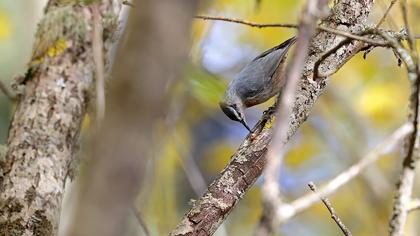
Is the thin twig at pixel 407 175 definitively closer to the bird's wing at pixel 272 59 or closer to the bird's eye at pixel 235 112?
the bird's wing at pixel 272 59

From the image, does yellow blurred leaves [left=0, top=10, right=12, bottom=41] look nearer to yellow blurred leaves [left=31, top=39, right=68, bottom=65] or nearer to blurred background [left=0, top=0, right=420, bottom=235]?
blurred background [left=0, top=0, right=420, bottom=235]

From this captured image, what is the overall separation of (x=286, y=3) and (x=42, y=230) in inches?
109

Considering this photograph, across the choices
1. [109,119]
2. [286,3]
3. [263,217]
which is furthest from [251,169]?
[286,3]

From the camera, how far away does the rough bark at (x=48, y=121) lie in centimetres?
141

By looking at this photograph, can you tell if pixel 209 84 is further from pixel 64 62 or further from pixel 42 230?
pixel 42 230

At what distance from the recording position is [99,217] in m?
0.61

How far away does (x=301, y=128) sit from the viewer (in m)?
4.71

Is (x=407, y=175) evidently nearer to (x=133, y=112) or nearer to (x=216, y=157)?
(x=133, y=112)

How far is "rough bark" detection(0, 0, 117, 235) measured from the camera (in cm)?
141

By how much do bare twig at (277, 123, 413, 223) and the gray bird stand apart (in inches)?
55.7

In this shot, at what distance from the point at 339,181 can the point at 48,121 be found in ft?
2.69

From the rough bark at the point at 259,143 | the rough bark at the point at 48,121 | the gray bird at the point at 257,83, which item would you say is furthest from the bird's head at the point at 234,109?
the rough bark at the point at 48,121

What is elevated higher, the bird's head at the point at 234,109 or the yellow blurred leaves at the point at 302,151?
the yellow blurred leaves at the point at 302,151

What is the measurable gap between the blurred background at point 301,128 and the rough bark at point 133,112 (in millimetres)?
1748
